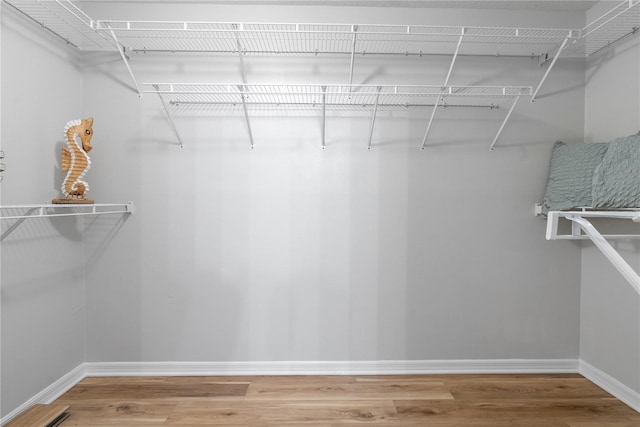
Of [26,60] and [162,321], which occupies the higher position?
[26,60]

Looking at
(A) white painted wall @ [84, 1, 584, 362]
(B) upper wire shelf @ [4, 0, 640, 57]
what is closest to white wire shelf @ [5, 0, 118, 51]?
(B) upper wire shelf @ [4, 0, 640, 57]

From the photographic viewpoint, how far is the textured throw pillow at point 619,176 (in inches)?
67.5

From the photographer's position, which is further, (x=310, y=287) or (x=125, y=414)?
(x=310, y=287)

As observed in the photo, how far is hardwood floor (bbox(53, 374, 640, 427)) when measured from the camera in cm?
180

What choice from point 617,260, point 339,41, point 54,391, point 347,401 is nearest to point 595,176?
point 617,260

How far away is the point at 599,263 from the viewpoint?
217cm

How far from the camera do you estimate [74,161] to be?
189 cm

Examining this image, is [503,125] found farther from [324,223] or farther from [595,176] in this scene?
[324,223]

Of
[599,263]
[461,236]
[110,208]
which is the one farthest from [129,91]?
[599,263]

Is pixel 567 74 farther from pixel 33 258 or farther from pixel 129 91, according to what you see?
pixel 33 258

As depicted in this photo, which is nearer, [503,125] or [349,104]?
[503,125]

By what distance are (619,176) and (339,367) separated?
5.88 feet

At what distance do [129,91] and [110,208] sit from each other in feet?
2.34

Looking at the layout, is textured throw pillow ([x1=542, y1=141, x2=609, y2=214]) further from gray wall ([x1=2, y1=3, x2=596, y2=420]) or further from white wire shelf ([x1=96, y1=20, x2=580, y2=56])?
white wire shelf ([x1=96, y1=20, x2=580, y2=56])
